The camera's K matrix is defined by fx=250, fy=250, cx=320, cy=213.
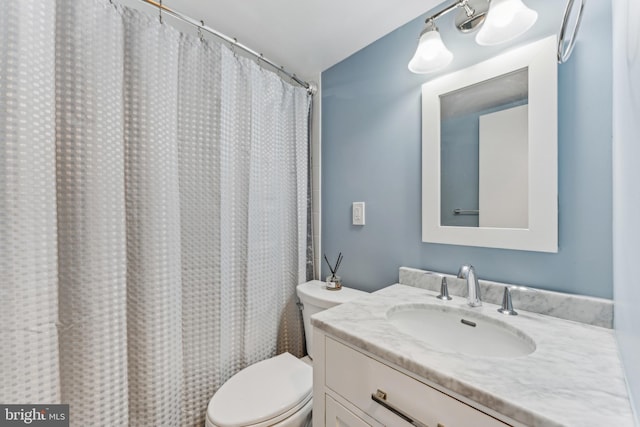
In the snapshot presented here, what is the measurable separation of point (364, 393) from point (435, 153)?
0.92m

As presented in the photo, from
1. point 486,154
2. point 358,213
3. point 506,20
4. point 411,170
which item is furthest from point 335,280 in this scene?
point 506,20

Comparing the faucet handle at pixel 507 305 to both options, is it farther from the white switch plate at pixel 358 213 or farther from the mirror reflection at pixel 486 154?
the white switch plate at pixel 358 213

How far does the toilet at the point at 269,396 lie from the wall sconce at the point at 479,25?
43.4 inches

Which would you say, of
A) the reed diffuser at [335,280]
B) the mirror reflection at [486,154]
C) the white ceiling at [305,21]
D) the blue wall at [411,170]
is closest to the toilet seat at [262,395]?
the reed diffuser at [335,280]

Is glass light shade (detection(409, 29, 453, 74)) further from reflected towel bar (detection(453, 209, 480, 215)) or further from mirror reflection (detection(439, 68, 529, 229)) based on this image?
reflected towel bar (detection(453, 209, 480, 215))

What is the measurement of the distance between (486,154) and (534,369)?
2.40 feet

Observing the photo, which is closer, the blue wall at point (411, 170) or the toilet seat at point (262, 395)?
the blue wall at point (411, 170)

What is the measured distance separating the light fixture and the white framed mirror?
0.08 metres

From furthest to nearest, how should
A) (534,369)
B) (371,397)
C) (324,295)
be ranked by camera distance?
1. (324,295)
2. (371,397)
3. (534,369)

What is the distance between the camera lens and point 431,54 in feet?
3.21

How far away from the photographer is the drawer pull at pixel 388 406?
1.81 feet

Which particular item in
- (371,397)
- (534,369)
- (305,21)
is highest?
(305,21)

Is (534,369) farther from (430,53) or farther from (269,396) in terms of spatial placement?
(430,53)

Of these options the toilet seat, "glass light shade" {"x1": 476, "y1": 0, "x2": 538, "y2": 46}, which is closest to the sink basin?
the toilet seat
